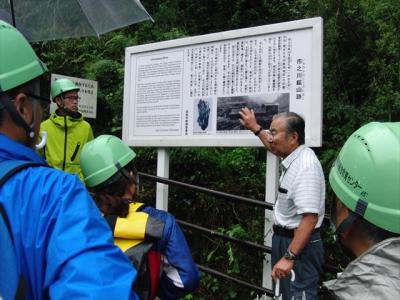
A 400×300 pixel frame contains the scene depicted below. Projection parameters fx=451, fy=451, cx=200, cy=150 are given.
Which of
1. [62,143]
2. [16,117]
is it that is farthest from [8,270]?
[62,143]

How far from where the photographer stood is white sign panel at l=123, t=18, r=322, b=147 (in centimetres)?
371

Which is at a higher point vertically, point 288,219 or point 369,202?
point 369,202

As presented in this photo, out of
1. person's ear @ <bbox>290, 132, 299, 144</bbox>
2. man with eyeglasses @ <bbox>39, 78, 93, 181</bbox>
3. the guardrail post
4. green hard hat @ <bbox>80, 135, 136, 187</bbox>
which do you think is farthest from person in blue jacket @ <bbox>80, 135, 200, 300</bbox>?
man with eyeglasses @ <bbox>39, 78, 93, 181</bbox>

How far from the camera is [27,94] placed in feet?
4.50

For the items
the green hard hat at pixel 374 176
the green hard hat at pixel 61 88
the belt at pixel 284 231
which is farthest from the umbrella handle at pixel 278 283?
the green hard hat at pixel 61 88

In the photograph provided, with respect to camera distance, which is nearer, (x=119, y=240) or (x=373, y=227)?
(x=373, y=227)

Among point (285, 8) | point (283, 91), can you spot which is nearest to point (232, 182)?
point (283, 91)

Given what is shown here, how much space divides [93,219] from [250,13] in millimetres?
8411

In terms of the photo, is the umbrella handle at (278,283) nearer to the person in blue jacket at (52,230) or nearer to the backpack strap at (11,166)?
the person in blue jacket at (52,230)

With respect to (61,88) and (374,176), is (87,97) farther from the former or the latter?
(374,176)

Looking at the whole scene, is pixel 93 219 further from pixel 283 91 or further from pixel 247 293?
pixel 247 293

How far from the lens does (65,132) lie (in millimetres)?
4688

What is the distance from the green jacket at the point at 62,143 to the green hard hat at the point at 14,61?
11.1 ft

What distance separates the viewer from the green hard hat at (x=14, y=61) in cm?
129
